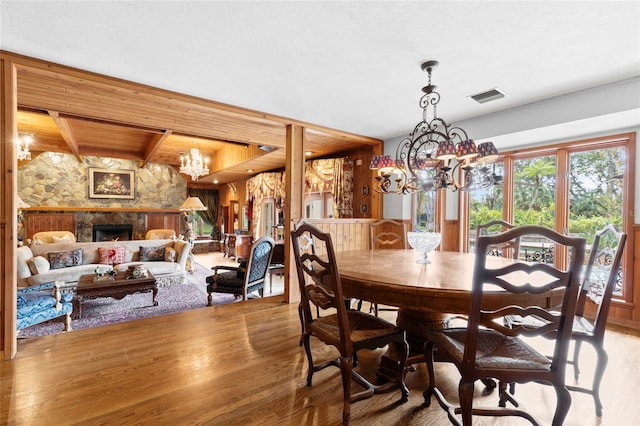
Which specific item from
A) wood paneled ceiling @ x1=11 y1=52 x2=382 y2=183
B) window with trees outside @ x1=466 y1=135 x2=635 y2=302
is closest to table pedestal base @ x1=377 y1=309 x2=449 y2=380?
window with trees outside @ x1=466 y1=135 x2=635 y2=302

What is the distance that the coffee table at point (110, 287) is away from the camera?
370 cm

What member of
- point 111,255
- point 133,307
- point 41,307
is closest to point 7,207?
point 41,307

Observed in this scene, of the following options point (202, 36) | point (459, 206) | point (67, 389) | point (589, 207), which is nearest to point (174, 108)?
point (202, 36)

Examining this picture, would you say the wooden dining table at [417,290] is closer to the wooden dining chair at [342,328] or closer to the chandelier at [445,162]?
the wooden dining chair at [342,328]

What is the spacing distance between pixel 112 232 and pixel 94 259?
9.69 feet

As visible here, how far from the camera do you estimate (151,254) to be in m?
5.61

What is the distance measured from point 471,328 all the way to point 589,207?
334 cm

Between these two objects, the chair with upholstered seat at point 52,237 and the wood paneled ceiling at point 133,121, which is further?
the chair with upholstered seat at point 52,237

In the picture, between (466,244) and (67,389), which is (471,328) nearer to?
(67,389)

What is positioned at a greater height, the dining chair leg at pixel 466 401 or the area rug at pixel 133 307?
the dining chair leg at pixel 466 401

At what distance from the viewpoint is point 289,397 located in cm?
180

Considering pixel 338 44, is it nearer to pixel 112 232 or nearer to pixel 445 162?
pixel 445 162

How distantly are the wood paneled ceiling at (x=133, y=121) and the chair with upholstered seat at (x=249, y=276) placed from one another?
5.29ft

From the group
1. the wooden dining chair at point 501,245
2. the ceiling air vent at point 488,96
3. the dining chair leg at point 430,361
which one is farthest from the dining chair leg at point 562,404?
the ceiling air vent at point 488,96
